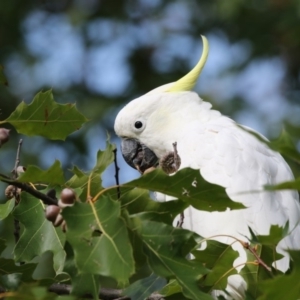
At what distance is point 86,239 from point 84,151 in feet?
16.2

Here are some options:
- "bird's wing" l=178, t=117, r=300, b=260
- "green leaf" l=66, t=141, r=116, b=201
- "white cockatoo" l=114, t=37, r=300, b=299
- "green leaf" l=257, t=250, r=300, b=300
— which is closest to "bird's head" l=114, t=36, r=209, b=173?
"white cockatoo" l=114, t=37, r=300, b=299

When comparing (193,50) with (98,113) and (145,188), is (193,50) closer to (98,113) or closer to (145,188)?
(98,113)

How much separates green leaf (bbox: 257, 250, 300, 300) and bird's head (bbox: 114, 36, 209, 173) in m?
1.91

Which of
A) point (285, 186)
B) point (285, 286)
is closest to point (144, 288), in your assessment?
point (285, 286)

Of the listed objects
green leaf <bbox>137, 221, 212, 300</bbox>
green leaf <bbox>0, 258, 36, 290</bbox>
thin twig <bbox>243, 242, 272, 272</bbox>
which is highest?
green leaf <bbox>137, 221, 212, 300</bbox>

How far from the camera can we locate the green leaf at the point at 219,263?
1.70 meters

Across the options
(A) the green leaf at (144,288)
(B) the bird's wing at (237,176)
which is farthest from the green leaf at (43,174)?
(B) the bird's wing at (237,176)

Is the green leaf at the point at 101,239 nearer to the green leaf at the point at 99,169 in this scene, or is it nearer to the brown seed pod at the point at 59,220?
the brown seed pod at the point at 59,220

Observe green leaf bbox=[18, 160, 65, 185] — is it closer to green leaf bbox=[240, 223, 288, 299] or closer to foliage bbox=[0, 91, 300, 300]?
foliage bbox=[0, 91, 300, 300]

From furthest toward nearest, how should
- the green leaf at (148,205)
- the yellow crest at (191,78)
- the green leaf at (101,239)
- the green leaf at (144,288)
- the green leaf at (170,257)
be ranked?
the yellow crest at (191,78), the green leaf at (144,288), the green leaf at (148,205), the green leaf at (170,257), the green leaf at (101,239)

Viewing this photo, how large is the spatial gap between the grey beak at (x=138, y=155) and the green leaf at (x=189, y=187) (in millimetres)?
1708

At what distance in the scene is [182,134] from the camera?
3.12m

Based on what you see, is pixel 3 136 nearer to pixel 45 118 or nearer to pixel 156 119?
pixel 45 118

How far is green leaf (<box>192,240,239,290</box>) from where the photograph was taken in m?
1.70
